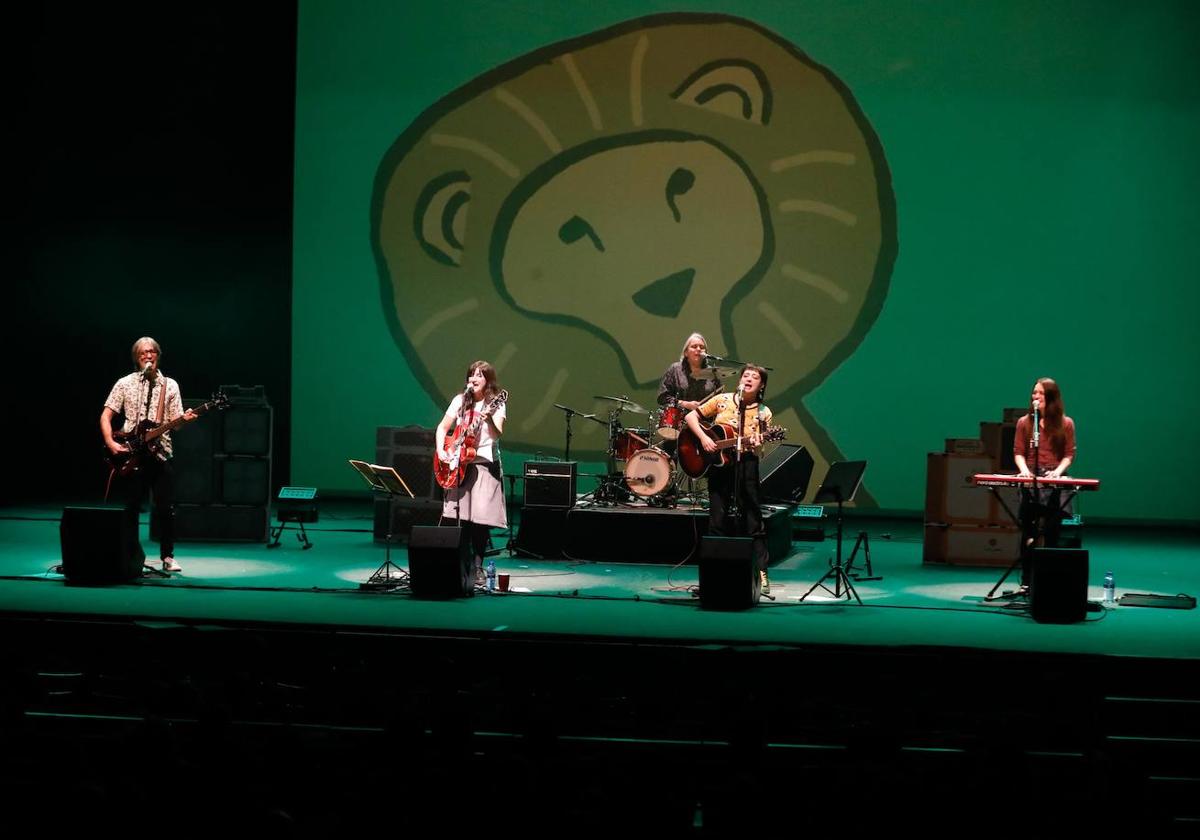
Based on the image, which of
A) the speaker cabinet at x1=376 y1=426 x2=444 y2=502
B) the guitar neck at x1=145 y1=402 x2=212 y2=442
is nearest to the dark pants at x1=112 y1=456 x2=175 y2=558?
the guitar neck at x1=145 y1=402 x2=212 y2=442

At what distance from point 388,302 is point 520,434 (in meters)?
1.95

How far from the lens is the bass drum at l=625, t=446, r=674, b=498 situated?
10.1 m

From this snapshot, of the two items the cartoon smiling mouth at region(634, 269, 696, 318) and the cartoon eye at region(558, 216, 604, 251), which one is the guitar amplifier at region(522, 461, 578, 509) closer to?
the cartoon smiling mouth at region(634, 269, 696, 318)

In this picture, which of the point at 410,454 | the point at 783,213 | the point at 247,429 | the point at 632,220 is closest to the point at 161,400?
the point at 247,429

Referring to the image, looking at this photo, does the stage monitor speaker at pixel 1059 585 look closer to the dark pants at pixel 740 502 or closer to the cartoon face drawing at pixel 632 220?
the dark pants at pixel 740 502

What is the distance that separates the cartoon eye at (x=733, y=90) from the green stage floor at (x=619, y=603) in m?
4.55

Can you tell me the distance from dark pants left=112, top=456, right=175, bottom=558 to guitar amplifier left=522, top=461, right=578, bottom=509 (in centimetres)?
268

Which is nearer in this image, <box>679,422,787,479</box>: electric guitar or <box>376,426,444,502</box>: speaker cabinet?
<box>679,422,787,479</box>: electric guitar

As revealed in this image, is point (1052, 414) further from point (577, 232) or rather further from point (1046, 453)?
point (577, 232)

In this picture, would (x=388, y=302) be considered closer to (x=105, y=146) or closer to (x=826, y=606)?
(x=105, y=146)

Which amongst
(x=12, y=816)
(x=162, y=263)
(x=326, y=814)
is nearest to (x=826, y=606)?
(x=326, y=814)

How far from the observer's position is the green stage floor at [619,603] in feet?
22.4

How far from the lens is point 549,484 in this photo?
392 inches

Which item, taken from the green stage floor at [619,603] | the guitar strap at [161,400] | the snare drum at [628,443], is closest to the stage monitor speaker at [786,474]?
the green stage floor at [619,603]
